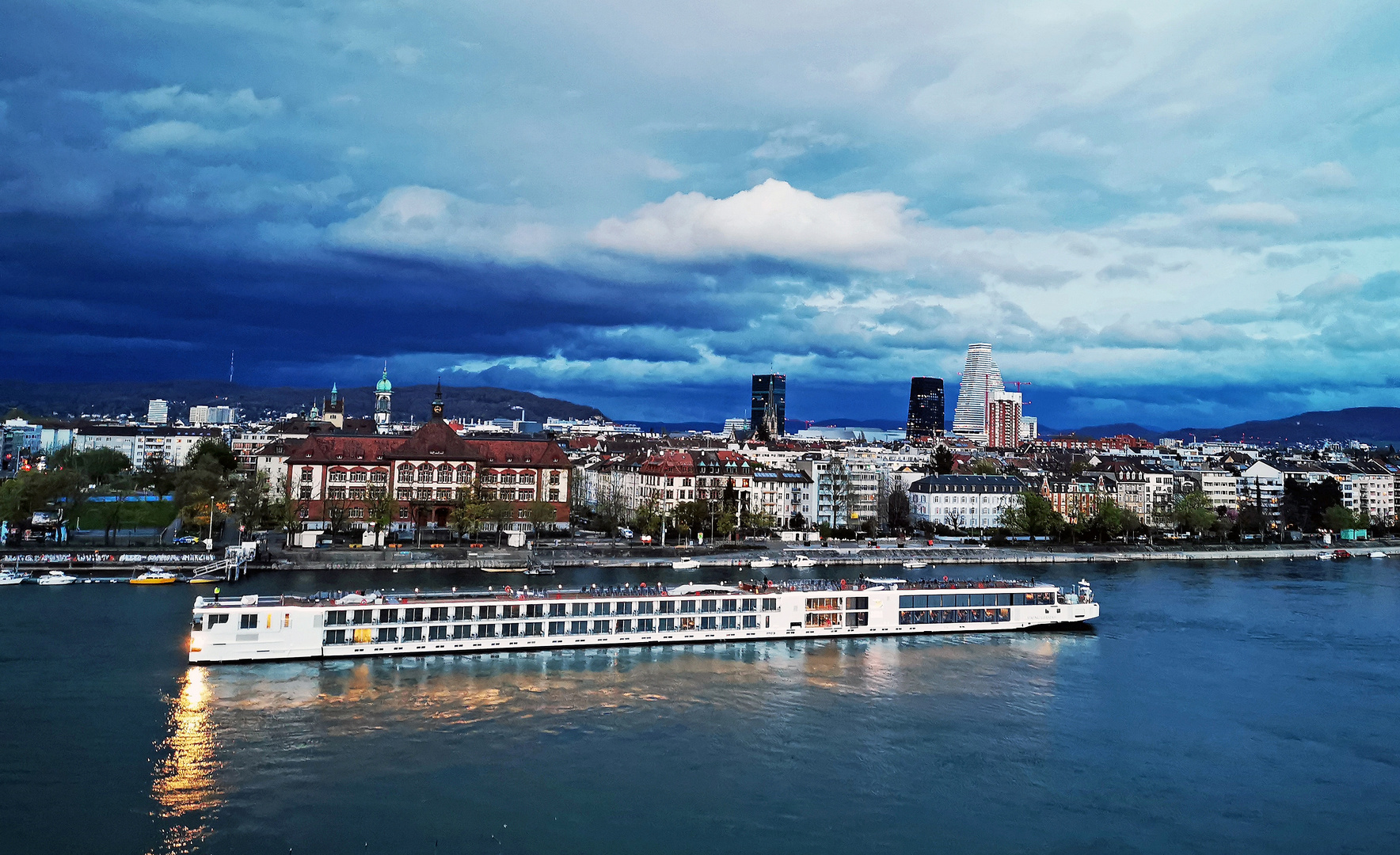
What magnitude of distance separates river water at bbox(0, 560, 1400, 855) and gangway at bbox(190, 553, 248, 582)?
34.9 feet

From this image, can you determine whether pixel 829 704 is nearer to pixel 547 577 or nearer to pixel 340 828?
pixel 340 828

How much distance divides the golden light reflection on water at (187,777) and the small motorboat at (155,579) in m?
23.9

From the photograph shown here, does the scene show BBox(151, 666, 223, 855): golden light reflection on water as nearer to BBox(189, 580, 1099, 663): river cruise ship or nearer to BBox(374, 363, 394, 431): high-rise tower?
BBox(189, 580, 1099, 663): river cruise ship

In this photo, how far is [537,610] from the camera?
3988 cm

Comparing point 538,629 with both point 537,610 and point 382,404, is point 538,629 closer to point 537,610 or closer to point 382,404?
point 537,610

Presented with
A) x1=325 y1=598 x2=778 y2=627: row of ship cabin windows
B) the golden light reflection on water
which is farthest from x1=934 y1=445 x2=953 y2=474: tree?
the golden light reflection on water

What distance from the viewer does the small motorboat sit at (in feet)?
171

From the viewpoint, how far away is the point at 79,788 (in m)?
23.4

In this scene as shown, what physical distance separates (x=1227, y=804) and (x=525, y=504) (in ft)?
198

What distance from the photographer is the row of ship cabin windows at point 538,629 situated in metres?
37.5

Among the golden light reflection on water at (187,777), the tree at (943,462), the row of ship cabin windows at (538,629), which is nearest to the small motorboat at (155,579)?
the row of ship cabin windows at (538,629)

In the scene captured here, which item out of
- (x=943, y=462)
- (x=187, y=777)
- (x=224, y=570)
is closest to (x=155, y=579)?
(x=224, y=570)

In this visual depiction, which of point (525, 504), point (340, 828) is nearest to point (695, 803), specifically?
point (340, 828)

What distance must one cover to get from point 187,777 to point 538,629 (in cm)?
1661
